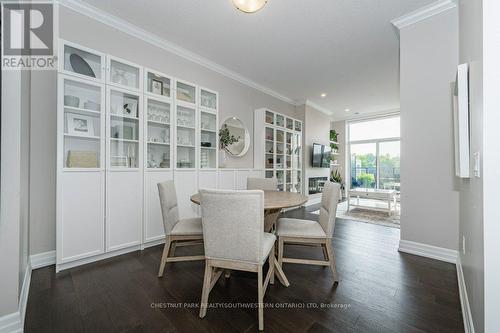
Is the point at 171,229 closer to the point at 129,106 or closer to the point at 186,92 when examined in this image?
the point at 129,106

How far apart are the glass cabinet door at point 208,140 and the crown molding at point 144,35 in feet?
3.10

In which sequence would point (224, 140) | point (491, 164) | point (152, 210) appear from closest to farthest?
point (491, 164) < point (152, 210) < point (224, 140)

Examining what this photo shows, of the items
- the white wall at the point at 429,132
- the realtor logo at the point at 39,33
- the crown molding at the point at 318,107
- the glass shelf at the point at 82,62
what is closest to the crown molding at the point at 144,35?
the realtor logo at the point at 39,33

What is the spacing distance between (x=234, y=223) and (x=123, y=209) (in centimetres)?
173

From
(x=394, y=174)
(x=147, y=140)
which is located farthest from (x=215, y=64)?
(x=394, y=174)

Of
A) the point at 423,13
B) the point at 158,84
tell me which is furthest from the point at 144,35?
the point at 423,13

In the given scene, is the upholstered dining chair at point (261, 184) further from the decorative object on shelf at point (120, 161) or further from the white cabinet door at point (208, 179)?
the decorative object on shelf at point (120, 161)

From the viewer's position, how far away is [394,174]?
669cm

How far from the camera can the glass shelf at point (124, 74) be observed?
2465 millimetres

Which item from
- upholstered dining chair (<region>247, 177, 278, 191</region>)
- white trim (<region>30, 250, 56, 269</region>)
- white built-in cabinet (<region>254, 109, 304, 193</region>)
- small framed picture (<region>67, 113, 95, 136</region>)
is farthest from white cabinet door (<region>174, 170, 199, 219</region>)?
white built-in cabinet (<region>254, 109, 304, 193</region>)

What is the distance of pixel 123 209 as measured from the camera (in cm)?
245

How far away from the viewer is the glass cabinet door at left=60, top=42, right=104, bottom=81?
2.11m

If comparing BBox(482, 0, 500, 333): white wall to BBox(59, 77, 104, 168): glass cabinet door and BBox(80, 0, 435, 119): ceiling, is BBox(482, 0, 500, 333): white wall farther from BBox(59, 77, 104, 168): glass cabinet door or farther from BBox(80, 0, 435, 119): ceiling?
BBox(59, 77, 104, 168): glass cabinet door

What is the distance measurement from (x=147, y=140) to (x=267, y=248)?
212cm
